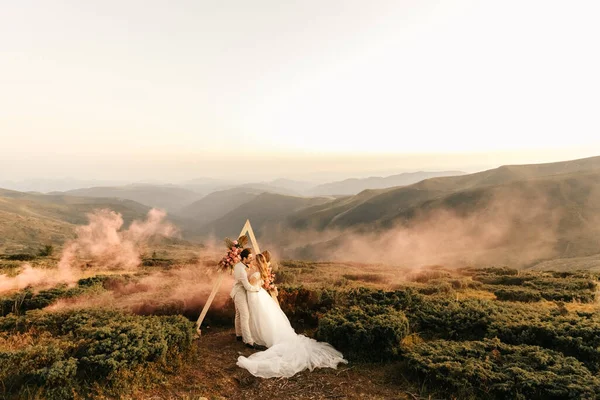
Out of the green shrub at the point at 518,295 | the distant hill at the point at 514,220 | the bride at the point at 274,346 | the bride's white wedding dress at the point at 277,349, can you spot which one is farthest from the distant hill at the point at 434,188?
the bride's white wedding dress at the point at 277,349

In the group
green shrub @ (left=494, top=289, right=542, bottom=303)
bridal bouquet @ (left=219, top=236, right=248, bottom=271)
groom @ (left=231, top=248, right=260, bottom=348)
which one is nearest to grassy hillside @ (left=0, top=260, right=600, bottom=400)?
groom @ (left=231, top=248, right=260, bottom=348)

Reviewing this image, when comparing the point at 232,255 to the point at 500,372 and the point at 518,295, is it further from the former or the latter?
the point at 518,295

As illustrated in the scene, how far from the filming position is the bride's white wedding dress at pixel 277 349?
343 inches

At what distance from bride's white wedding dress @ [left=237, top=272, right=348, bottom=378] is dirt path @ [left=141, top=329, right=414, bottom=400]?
216 millimetres

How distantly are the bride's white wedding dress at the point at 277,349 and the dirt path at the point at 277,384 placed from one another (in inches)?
8.5

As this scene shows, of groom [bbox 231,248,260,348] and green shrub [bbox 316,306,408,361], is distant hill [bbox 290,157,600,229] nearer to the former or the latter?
green shrub [bbox 316,306,408,361]

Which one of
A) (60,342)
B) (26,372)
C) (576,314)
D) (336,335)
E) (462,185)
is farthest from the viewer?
(462,185)

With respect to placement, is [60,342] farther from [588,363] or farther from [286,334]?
[588,363]

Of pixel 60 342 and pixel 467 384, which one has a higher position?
pixel 60 342

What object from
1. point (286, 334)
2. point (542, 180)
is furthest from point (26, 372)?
point (542, 180)

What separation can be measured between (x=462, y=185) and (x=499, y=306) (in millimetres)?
181608

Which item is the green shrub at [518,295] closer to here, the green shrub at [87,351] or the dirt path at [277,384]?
the dirt path at [277,384]

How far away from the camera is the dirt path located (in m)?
7.68

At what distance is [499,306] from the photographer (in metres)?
12.7
